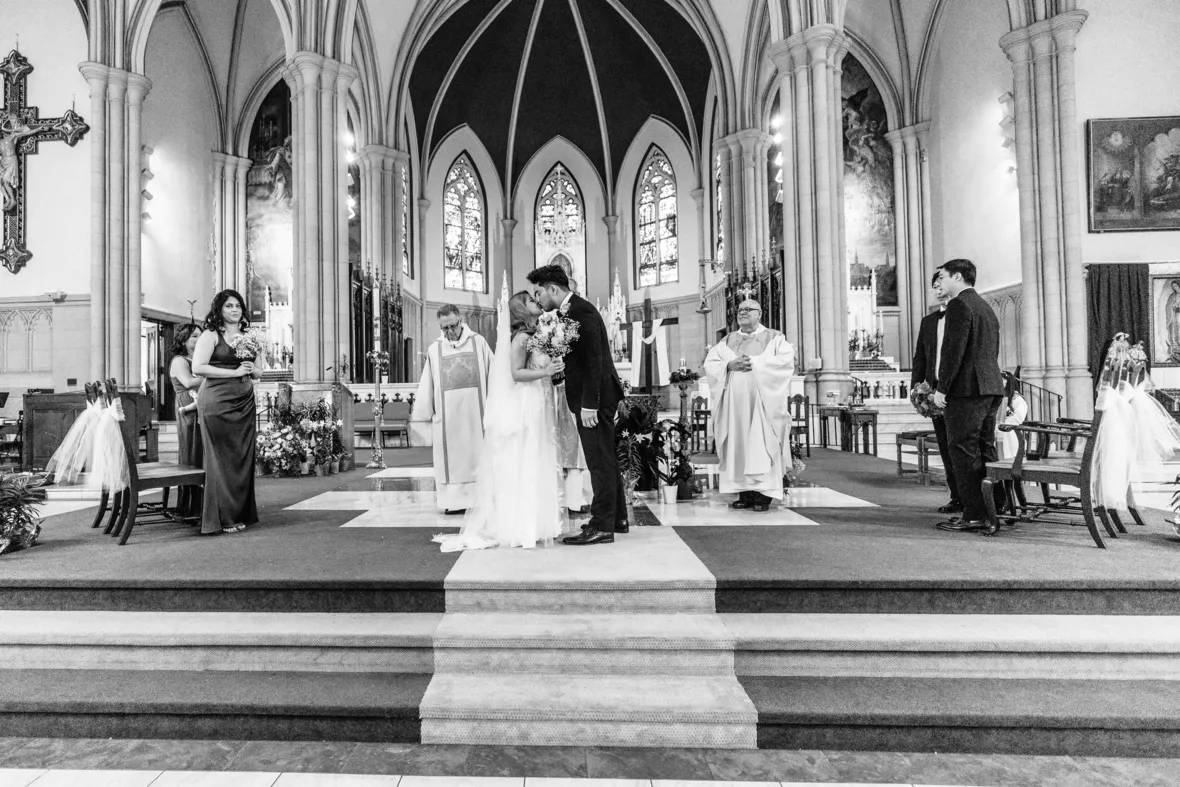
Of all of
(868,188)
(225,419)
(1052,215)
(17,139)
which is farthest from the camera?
(868,188)

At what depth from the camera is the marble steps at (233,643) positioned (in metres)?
3.04

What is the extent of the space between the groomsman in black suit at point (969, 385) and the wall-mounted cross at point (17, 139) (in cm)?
1568

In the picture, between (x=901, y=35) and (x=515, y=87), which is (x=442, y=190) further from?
(x=901, y=35)

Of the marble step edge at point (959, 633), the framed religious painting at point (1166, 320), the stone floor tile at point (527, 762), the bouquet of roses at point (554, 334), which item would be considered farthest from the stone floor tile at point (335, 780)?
the framed religious painting at point (1166, 320)

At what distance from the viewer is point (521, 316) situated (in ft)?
14.0

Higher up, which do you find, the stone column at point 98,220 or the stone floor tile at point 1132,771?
the stone column at point 98,220

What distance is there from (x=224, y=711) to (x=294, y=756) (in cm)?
39

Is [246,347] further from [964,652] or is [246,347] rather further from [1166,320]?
[1166,320]

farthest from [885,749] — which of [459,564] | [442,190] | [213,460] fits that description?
[442,190]

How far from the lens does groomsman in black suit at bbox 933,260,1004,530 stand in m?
4.42

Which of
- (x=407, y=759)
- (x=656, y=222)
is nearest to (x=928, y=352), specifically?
(x=407, y=759)

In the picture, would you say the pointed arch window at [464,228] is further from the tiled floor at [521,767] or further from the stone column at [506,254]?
the tiled floor at [521,767]

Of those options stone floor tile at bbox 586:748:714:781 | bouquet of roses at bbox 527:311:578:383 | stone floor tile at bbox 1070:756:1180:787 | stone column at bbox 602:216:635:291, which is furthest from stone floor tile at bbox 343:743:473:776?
stone column at bbox 602:216:635:291

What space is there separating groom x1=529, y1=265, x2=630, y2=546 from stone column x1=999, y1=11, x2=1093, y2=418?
30.5ft
